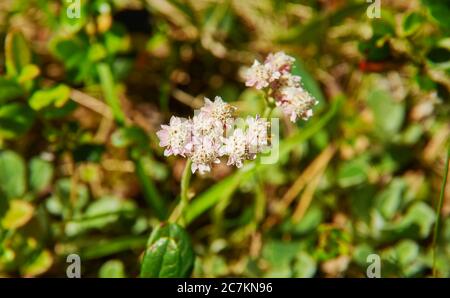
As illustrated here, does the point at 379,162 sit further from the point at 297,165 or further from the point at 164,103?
the point at 164,103

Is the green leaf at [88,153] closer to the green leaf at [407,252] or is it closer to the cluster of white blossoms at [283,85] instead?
the cluster of white blossoms at [283,85]

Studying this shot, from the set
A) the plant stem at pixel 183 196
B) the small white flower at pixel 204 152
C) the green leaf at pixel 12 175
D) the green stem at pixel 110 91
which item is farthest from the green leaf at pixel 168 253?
Answer: the green leaf at pixel 12 175

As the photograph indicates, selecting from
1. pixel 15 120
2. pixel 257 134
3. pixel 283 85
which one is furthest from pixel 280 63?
pixel 15 120

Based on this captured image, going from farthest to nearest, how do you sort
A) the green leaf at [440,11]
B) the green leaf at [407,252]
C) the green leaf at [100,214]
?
the green leaf at [100,214]
the green leaf at [407,252]
the green leaf at [440,11]

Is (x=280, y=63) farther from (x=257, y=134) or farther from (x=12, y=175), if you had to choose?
(x=12, y=175)
